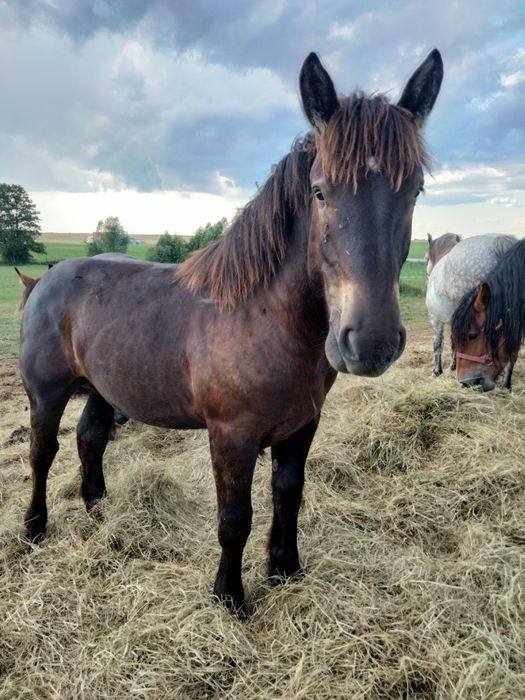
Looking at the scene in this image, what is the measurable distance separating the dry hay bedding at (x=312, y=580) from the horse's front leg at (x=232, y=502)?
0.12 metres

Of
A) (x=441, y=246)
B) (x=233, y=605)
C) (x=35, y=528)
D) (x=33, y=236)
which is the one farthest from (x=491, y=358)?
(x=33, y=236)

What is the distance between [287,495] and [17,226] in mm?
40133

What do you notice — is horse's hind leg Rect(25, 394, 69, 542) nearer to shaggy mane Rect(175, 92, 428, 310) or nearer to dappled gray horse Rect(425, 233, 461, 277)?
shaggy mane Rect(175, 92, 428, 310)

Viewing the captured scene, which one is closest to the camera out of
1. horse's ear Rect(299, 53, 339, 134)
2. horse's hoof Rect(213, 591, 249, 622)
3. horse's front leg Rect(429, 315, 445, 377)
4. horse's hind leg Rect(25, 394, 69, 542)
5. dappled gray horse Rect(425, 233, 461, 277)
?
horse's ear Rect(299, 53, 339, 134)

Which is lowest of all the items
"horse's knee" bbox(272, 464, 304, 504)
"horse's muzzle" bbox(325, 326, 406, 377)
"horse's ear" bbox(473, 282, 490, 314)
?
"horse's knee" bbox(272, 464, 304, 504)

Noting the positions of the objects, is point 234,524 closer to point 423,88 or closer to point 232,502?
point 232,502

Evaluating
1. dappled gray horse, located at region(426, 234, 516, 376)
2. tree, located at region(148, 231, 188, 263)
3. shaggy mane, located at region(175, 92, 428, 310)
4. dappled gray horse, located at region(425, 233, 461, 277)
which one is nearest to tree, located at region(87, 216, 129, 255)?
tree, located at region(148, 231, 188, 263)

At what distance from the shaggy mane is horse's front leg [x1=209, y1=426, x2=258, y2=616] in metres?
0.63

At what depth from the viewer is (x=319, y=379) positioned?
2035 millimetres

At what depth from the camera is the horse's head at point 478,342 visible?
4742mm

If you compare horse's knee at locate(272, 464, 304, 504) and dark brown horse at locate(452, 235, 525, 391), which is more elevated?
dark brown horse at locate(452, 235, 525, 391)

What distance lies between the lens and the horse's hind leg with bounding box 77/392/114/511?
10.3ft

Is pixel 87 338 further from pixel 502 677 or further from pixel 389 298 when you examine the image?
pixel 502 677

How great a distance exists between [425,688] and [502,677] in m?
0.31
